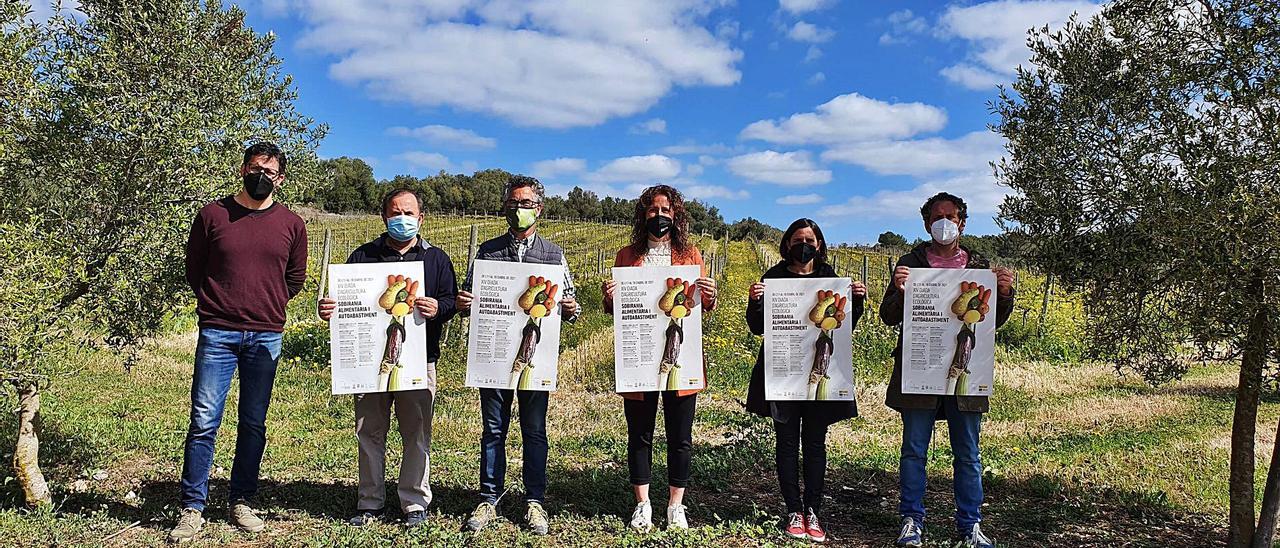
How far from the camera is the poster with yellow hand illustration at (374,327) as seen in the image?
5168mm

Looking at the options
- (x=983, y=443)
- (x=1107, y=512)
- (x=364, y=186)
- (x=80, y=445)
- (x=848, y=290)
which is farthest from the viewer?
(x=364, y=186)

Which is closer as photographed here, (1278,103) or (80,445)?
(1278,103)

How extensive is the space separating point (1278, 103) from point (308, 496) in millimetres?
7332

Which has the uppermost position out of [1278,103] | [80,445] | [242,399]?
[1278,103]

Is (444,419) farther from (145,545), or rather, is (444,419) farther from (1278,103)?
(1278,103)

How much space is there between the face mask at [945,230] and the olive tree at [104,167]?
537cm

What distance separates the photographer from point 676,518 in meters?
5.54

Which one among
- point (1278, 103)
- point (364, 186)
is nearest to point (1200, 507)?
point (1278, 103)

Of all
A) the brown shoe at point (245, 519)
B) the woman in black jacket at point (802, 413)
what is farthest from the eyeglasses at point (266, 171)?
the woman in black jacket at point (802, 413)

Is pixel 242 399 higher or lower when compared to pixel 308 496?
higher

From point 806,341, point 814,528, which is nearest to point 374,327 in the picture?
point 806,341

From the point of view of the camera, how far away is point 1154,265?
224 inches

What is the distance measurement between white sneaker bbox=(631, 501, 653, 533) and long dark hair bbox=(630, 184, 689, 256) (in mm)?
1798

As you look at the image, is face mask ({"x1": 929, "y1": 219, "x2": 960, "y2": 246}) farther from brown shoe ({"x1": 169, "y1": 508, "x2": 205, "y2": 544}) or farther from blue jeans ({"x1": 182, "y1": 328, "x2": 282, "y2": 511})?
brown shoe ({"x1": 169, "y1": 508, "x2": 205, "y2": 544})
